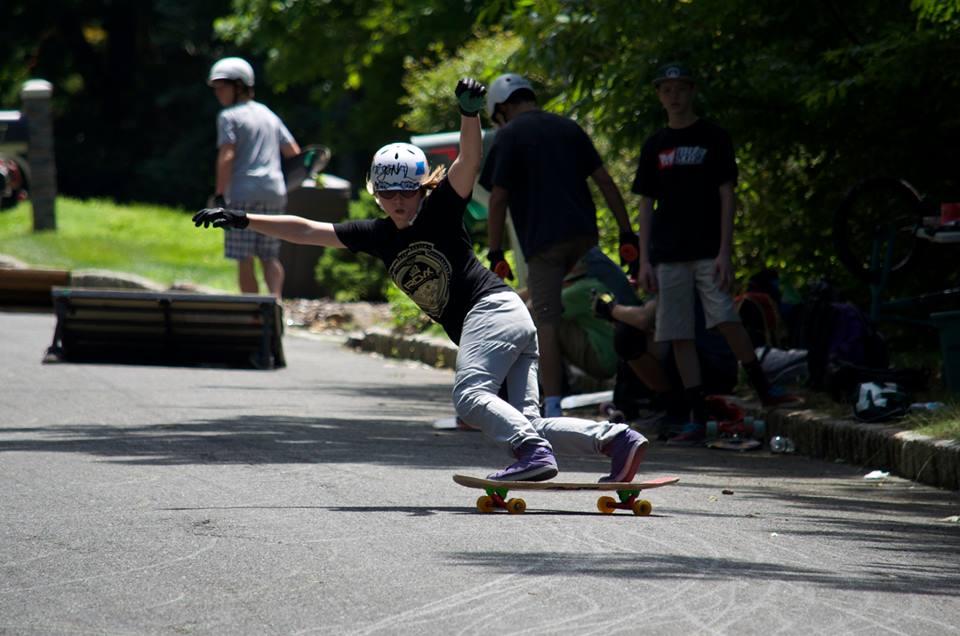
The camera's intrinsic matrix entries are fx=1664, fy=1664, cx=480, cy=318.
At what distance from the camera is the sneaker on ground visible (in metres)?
9.62

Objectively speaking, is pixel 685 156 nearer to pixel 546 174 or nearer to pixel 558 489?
pixel 546 174

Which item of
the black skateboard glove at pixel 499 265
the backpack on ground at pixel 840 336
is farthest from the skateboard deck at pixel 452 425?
the backpack on ground at pixel 840 336

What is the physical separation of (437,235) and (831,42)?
18.9 feet

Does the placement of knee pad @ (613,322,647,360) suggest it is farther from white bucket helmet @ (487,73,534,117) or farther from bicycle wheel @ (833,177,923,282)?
bicycle wheel @ (833,177,923,282)

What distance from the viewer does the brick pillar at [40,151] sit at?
84.3 feet

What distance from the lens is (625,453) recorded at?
6703 millimetres

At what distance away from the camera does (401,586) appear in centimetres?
513

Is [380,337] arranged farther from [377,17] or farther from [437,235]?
[377,17]

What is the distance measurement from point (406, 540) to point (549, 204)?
164 inches

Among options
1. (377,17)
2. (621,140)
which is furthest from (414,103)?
(621,140)

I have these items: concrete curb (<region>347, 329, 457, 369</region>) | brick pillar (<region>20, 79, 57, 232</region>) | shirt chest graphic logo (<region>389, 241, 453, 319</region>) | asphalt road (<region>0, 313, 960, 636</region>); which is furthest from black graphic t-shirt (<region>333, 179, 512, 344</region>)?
brick pillar (<region>20, 79, 57, 232</region>)

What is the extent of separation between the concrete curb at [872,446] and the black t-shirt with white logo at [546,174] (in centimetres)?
163

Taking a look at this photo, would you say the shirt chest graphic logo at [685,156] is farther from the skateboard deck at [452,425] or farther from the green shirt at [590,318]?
the skateboard deck at [452,425]

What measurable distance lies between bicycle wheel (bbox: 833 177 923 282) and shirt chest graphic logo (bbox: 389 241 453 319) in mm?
4653
